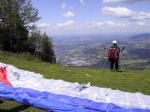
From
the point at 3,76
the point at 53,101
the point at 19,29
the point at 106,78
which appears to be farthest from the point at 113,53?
the point at 19,29

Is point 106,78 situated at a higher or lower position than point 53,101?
lower

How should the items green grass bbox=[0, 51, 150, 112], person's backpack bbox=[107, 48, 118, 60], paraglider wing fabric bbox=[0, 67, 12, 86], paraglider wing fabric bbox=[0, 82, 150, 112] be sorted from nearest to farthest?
paraglider wing fabric bbox=[0, 82, 150, 112]
paraglider wing fabric bbox=[0, 67, 12, 86]
green grass bbox=[0, 51, 150, 112]
person's backpack bbox=[107, 48, 118, 60]

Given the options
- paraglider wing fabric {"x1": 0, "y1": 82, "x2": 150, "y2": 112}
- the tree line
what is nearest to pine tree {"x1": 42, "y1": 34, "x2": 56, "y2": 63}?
the tree line

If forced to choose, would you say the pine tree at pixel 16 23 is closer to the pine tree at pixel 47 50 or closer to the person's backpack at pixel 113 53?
the pine tree at pixel 47 50

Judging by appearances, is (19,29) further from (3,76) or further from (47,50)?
(3,76)

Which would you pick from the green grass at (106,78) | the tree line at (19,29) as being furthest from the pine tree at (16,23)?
the green grass at (106,78)

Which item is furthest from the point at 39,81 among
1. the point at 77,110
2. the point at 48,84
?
the point at 77,110

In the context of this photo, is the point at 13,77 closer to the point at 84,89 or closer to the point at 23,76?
the point at 23,76

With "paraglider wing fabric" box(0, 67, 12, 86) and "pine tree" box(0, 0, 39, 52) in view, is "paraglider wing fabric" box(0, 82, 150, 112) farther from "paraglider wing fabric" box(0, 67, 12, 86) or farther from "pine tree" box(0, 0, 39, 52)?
"pine tree" box(0, 0, 39, 52)
